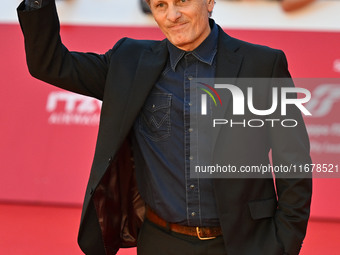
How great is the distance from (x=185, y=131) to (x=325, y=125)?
280 centimetres

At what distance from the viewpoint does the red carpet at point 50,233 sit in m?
3.96

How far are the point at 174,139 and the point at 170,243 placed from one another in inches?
13.6

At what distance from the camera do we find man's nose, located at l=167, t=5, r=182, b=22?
1895mm

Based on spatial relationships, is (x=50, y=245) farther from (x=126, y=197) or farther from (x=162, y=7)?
(x=162, y=7)

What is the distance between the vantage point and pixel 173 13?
190cm

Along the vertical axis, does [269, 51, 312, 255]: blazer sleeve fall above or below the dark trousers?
above

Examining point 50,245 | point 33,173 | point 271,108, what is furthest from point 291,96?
point 33,173

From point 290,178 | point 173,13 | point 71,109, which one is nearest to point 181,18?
point 173,13

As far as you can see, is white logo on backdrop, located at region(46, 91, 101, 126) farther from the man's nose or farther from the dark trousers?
the man's nose

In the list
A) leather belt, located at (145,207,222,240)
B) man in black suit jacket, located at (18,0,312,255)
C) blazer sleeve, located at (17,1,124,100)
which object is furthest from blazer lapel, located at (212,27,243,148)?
blazer sleeve, located at (17,1,124,100)

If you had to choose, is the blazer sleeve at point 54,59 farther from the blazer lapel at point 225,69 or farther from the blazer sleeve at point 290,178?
the blazer sleeve at point 290,178

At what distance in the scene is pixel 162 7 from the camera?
6.38 ft

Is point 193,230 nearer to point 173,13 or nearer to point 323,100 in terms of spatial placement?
point 173,13

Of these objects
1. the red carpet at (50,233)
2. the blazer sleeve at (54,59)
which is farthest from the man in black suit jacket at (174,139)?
the red carpet at (50,233)
